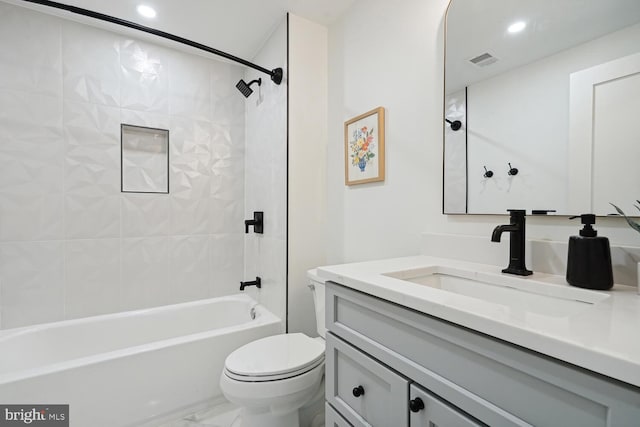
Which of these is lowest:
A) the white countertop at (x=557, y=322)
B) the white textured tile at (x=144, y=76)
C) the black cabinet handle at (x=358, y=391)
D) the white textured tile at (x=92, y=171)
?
the black cabinet handle at (x=358, y=391)

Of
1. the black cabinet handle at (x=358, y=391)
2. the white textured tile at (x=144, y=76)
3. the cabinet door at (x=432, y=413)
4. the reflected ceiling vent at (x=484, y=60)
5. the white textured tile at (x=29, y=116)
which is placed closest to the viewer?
the cabinet door at (x=432, y=413)

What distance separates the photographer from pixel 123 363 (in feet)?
4.84

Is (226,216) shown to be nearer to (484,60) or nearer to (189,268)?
(189,268)

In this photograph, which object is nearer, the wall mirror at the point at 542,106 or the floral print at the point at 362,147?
the wall mirror at the point at 542,106

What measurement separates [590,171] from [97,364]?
2.16 metres

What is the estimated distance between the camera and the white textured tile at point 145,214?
210 centimetres

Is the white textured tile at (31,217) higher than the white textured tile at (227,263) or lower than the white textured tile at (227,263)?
higher

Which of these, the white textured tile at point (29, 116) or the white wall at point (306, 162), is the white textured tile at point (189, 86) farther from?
the white wall at point (306, 162)

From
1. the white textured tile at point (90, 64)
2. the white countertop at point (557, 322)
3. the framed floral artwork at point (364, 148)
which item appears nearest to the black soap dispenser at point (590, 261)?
the white countertop at point (557, 322)

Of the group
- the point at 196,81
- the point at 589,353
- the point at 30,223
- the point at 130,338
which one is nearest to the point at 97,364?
the point at 130,338

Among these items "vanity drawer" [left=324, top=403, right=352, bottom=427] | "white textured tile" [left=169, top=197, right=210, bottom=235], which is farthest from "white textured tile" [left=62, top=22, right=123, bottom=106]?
"vanity drawer" [left=324, top=403, right=352, bottom=427]

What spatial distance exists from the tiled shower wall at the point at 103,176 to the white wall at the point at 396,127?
3.55 ft

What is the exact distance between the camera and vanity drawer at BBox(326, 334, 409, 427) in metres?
0.75

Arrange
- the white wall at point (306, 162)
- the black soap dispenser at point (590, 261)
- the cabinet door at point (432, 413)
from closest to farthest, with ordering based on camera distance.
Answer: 1. the cabinet door at point (432, 413)
2. the black soap dispenser at point (590, 261)
3. the white wall at point (306, 162)
